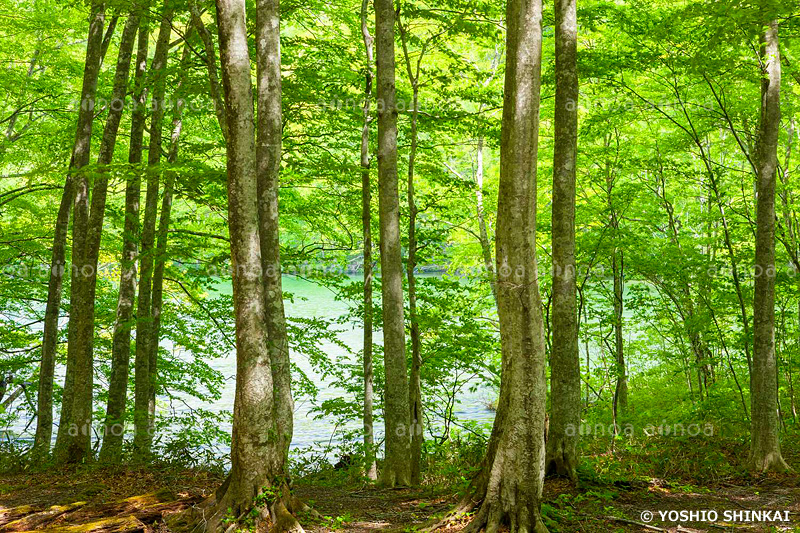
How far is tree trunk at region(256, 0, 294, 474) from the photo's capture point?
5781 mm

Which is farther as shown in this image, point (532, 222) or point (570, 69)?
point (570, 69)

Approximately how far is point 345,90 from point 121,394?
5.85 meters

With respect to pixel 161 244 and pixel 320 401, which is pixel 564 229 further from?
pixel 320 401

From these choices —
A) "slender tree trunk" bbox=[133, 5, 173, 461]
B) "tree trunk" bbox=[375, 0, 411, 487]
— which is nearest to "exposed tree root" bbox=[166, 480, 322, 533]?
"tree trunk" bbox=[375, 0, 411, 487]

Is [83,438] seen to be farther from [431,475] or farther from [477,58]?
[477,58]

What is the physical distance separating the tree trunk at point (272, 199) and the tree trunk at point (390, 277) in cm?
206

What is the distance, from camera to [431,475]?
29.0 feet

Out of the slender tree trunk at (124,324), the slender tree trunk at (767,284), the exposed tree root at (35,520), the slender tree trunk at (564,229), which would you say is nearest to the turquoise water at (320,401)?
the slender tree trunk at (124,324)

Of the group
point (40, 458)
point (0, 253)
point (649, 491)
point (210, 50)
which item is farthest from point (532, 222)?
point (0, 253)

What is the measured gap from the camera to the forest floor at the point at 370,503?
16.4 ft

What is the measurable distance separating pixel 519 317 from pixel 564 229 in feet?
7.82

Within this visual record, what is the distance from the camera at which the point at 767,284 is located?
7.70m

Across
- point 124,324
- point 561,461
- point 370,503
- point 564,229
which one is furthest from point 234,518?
point 124,324

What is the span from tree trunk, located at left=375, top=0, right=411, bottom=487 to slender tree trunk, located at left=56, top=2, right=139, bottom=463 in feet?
11.7
